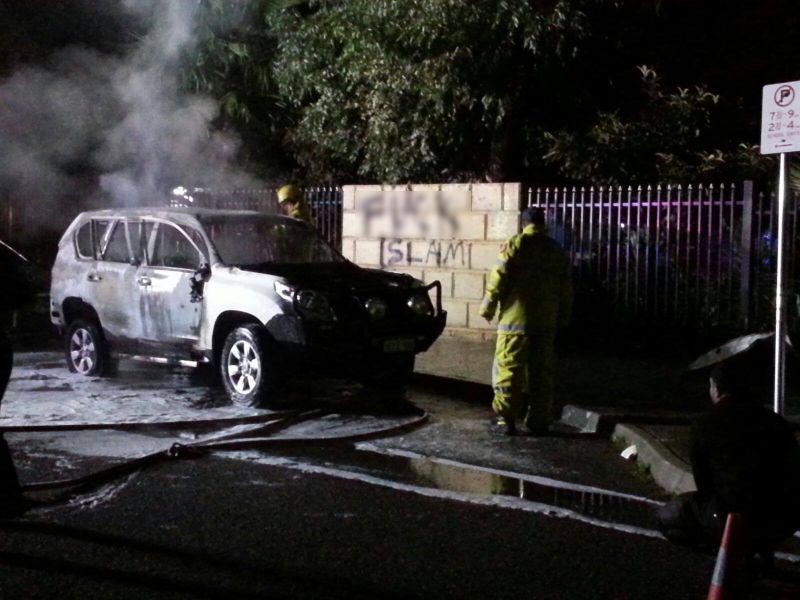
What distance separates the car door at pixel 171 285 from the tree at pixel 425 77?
528cm

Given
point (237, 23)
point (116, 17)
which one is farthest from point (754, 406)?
point (116, 17)

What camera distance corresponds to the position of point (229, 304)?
973 centimetres

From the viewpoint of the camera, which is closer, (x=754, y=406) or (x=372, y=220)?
(x=754, y=406)

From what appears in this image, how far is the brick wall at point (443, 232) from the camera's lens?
13953mm

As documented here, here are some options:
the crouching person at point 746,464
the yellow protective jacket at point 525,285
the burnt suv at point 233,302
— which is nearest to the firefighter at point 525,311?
the yellow protective jacket at point 525,285

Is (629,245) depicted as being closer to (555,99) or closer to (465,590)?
(555,99)

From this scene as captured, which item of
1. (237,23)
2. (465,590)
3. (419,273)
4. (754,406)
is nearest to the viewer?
(754,406)

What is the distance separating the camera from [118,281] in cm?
1087

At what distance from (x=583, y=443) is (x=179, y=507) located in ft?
11.1

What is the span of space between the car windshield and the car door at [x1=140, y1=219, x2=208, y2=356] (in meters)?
0.24

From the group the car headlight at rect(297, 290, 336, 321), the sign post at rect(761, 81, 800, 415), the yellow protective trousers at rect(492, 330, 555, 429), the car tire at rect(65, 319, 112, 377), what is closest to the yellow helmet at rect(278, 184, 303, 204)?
the car tire at rect(65, 319, 112, 377)

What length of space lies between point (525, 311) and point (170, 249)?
3.55 m

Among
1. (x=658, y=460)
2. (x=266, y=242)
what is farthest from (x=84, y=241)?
(x=658, y=460)

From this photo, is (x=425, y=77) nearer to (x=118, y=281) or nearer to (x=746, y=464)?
(x=118, y=281)
